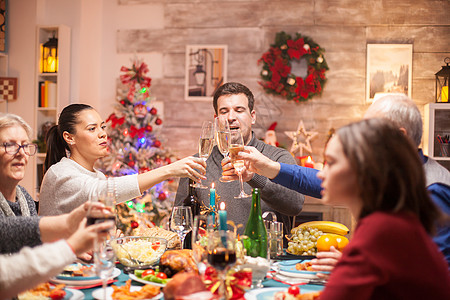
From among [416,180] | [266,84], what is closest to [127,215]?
[266,84]

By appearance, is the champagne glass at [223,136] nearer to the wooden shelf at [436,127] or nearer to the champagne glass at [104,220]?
the champagne glass at [104,220]

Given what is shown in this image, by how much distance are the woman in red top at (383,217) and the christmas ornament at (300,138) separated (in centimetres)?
362

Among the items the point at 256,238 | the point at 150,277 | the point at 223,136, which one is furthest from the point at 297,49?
the point at 150,277

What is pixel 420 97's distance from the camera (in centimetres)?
485

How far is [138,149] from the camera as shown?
15.6 feet

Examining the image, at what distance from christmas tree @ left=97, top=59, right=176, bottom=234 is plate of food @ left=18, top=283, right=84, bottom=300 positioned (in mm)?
3057

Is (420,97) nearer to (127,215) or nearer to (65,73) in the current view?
(127,215)

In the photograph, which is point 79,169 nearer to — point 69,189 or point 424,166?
Answer: point 69,189

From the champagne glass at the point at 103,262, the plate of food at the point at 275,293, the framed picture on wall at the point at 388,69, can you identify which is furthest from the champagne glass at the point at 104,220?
the framed picture on wall at the point at 388,69

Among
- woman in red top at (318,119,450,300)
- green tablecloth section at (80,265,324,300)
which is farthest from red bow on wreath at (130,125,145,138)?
woman in red top at (318,119,450,300)

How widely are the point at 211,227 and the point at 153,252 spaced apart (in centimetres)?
28

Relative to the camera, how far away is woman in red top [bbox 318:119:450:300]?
105 centimetres

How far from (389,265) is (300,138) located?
3934 mm

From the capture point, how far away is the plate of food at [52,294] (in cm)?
141
